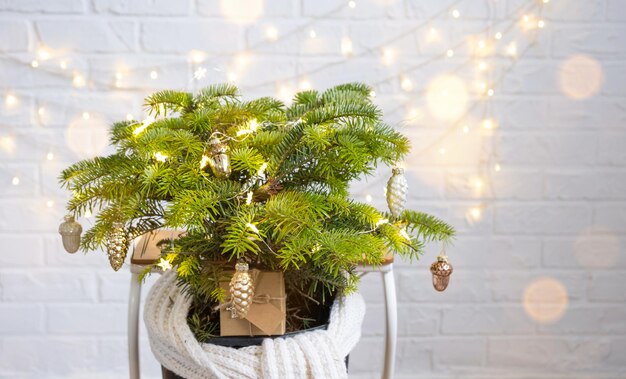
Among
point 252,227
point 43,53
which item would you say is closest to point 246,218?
point 252,227

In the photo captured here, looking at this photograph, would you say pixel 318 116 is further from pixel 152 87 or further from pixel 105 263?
pixel 105 263

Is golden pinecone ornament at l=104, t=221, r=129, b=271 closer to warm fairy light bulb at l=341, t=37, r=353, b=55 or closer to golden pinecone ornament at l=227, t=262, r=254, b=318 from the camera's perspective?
golden pinecone ornament at l=227, t=262, r=254, b=318

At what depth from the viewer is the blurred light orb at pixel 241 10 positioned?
56.3 inches

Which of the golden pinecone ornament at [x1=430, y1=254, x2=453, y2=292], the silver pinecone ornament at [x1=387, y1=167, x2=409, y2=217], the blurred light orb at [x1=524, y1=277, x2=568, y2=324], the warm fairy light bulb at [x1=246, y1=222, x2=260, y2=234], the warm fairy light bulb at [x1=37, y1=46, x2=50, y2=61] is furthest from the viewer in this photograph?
the blurred light orb at [x1=524, y1=277, x2=568, y2=324]

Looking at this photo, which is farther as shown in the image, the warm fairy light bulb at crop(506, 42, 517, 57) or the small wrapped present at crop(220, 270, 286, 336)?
the warm fairy light bulb at crop(506, 42, 517, 57)

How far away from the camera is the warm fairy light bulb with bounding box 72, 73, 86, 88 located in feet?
4.72

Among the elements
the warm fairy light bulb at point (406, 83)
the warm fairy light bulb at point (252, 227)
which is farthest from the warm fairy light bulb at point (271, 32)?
the warm fairy light bulb at point (252, 227)

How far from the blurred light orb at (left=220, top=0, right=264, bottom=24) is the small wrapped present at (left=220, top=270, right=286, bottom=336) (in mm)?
807

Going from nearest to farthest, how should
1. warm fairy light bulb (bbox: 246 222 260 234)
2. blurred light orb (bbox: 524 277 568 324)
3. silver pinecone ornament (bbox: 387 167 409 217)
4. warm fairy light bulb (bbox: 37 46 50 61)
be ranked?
warm fairy light bulb (bbox: 246 222 260 234) → silver pinecone ornament (bbox: 387 167 409 217) → warm fairy light bulb (bbox: 37 46 50 61) → blurred light orb (bbox: 524 277 568 324)

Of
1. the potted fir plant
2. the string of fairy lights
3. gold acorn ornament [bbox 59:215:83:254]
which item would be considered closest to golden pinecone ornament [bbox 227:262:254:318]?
the potted fir plant

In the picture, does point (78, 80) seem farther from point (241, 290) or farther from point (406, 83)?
point (241, 290)

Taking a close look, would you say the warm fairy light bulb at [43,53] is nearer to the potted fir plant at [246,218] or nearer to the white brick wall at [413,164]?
the white brick wall at [413,164]

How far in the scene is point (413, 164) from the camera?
151 cm

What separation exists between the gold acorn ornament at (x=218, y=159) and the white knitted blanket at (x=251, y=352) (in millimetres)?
158
